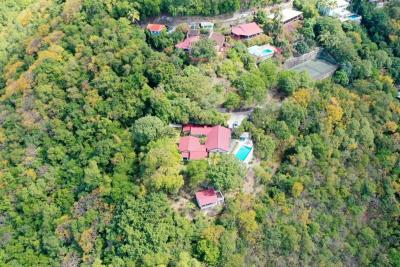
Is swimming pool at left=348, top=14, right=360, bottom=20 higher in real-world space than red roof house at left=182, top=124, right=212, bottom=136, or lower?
higher

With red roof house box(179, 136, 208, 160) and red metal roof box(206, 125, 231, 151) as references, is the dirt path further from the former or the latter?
red roof house box(179, 136, 208, 160)

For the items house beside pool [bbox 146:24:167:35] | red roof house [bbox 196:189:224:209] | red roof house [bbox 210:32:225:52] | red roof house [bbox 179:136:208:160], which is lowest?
red roof house [bbox 196:189:224:209]

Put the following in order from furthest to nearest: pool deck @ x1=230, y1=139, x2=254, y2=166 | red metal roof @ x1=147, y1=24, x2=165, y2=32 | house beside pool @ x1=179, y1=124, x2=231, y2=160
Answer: red metal roof @ x1=147, y1=24, x2=165, y2=32 < pool deck @ x1=230, y1=139, x2=254, y2=166 < house beside pool @ x1=179, y1=124, x2=231, y2=160

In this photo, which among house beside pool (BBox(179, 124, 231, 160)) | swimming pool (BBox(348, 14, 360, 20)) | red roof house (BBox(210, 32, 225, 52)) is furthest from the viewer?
swimming pool (BBox(348, 14, 360, 20))

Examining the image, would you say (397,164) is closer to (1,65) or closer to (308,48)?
(308,48)

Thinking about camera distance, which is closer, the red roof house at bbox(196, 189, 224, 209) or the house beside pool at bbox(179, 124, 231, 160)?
the red roof house at bbox(196, 189, 224, 209)

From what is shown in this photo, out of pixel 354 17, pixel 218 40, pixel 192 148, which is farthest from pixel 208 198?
pixel 354 17

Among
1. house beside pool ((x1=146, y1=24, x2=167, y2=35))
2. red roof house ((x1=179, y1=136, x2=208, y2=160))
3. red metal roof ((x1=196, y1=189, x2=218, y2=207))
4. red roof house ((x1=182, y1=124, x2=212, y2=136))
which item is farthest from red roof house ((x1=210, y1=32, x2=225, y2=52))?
red metal roof ((x1=196, y1=189, x2=218, y2=207))
